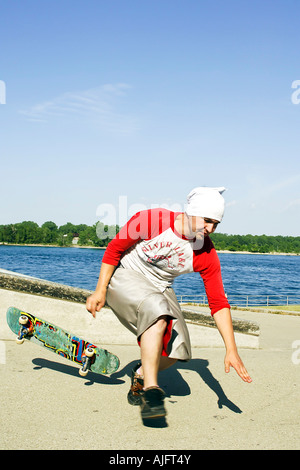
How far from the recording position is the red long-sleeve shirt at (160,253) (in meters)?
3.30

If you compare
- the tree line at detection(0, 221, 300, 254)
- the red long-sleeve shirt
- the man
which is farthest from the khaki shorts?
the tree line at detection(0, 221, 300, 254)

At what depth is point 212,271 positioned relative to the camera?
137 inches

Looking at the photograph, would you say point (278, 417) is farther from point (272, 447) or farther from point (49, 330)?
point (49, 330)

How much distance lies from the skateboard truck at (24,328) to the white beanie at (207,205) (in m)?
1.69

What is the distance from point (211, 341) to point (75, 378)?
222 cm

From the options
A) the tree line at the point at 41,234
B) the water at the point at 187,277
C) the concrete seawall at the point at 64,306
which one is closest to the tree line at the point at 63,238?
the tree line at the point at 41,234

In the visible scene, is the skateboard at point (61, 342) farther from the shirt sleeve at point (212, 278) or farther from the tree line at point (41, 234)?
the tree line at point (41, 234)

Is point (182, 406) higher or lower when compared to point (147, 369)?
lower

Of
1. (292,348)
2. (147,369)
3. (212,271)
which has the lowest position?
(292,348)

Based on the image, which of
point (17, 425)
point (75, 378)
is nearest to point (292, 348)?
point (75, 378)

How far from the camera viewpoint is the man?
10.3 ft

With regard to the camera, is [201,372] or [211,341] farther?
[211,341]

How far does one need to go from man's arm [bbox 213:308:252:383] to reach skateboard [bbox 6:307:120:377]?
39.9 inches

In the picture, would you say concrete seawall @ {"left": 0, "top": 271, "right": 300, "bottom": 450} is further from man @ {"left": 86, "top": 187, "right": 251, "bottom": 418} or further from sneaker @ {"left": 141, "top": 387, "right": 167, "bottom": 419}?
man @ {"left": 86, "top": 187, "right": 251, "bottom": 418}
